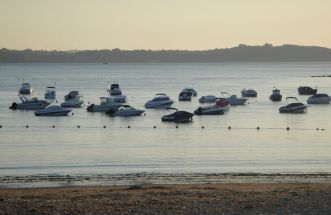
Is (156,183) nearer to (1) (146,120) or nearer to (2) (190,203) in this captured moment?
(2) (190,203)

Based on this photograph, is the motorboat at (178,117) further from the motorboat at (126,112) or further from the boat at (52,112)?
the boat at (52,112)

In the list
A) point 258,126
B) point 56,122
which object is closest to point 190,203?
point 258,126

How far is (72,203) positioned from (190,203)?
156 inches

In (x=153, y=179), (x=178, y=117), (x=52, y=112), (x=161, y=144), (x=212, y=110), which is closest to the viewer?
(x=153, y=179)

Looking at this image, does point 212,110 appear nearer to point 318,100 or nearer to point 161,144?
point 318,100

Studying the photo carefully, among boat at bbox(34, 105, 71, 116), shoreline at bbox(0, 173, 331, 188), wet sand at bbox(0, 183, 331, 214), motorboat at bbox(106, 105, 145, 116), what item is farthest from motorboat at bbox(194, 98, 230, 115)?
wet sand at bbox(0, 183, 331, 214)

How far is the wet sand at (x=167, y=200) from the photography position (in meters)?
22.8

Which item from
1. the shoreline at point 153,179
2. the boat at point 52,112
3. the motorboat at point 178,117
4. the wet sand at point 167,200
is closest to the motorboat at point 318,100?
the motorboat at point 178,117

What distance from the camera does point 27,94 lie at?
127 m

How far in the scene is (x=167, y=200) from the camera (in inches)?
995

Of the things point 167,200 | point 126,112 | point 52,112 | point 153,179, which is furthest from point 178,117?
point 167,200

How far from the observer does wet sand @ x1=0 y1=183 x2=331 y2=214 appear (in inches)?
899

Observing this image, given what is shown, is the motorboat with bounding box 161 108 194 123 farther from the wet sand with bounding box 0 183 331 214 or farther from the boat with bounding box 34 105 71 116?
the wet sand with bounding box 0 183 331 214

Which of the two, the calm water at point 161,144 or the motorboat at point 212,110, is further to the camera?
the motorboat at point 212,110
